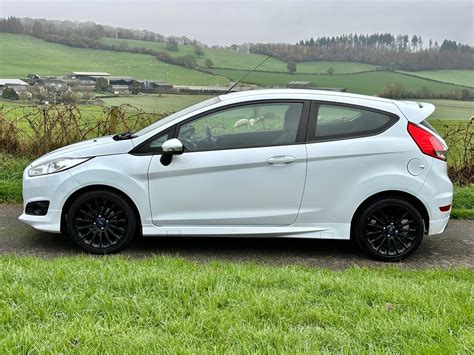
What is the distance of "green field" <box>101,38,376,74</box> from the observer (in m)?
10.2

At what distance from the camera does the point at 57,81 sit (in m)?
10.4

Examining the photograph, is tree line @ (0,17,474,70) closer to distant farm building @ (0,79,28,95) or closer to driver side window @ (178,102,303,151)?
distant farm building @ (0,79,28,95)

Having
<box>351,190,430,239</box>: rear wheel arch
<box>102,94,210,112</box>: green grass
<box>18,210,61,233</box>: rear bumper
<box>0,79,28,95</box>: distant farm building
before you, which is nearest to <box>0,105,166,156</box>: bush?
<box>102,94,210,112</box>: green grass

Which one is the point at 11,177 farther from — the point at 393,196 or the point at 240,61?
the point at 393,196

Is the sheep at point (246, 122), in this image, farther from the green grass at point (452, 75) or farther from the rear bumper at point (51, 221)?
the green grass at point (452, 75)

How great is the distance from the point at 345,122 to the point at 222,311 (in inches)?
110

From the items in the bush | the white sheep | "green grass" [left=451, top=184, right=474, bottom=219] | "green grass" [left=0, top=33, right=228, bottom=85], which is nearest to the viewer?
the white sheep

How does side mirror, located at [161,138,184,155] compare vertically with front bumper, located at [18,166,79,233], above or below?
above

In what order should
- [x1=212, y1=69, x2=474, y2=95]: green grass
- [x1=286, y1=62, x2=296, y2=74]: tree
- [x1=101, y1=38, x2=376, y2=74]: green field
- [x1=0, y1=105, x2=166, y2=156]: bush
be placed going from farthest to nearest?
[x1=101, y1=38, x2=376, y2=74]: green field → [x1=286, y1=62, x2=296, y2=74]: tree → [x1=212, y1=69, x2=474, y2=95]: green grass → [x1=0, y1=105, x2=166, y2=156]: bush

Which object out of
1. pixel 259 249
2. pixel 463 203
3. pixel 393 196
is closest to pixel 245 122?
pixel 259 249

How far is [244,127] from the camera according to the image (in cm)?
578

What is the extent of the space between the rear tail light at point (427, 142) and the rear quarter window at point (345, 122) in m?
0.22

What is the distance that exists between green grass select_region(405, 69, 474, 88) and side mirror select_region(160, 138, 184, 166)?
21.1 feet

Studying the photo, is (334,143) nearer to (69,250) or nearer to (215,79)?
(69,250)
